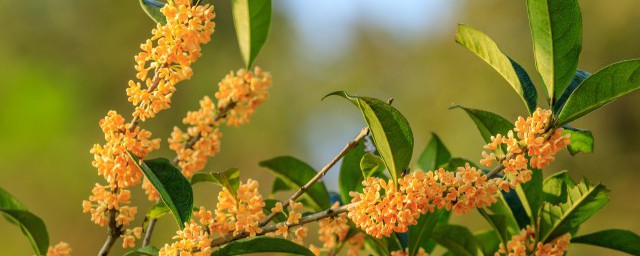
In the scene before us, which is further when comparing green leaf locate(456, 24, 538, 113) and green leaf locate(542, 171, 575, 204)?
green leaf locate(542, 171, 575, 204)

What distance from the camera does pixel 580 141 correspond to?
997 mm

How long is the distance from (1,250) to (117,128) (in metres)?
8.05

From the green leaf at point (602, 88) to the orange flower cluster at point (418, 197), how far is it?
0.38 ft

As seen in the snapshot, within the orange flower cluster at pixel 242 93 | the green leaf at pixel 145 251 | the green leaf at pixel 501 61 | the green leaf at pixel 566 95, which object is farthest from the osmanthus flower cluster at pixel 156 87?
the green leaf at pixel 566 95

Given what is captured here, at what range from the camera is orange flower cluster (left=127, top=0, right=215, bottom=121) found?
0.90m

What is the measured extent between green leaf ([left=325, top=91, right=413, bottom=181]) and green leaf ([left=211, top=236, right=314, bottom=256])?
0.46 feet

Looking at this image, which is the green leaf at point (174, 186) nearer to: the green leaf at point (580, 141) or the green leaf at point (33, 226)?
the green leaf at point (33, 226)

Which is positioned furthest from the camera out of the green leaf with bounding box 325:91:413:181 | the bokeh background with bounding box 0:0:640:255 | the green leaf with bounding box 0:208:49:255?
the bokeh background with bounding box 0:0:640:255

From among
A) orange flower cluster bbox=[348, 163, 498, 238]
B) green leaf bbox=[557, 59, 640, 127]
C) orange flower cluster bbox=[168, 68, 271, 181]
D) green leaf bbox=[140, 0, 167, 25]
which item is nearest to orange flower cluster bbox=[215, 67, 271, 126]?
orange flower cluster bbox=[168, 68, 271, 181]

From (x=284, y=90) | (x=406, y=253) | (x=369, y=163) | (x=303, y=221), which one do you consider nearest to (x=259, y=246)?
(x=303, y=221)

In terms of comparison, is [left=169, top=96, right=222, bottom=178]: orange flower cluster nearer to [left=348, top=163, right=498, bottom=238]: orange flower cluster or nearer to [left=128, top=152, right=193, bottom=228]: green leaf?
[left=128, top=152, right=193, bottom=228]: green leaf

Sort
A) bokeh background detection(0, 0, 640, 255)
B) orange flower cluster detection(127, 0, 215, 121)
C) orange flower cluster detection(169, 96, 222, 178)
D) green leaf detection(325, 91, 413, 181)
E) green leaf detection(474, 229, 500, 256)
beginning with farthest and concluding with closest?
1. bokeh background detection(0, 0, 640, 255)
2. green leaf detection(474, 229, 500, 256)
3. orange flower cluster detection(169, 96, 222, 178)
4. orange flower cluster detection(127, 0, 215, 121)
5. green leaf detection(325, 91, 413, 181)

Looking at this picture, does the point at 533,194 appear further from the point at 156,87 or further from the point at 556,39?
the point at 156,87

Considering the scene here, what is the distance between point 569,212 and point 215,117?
1.79 ft
